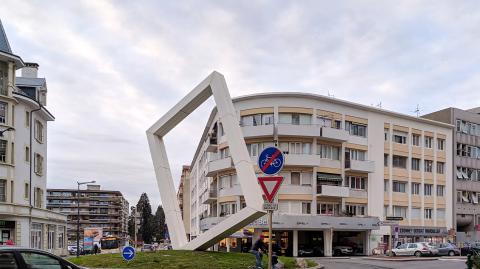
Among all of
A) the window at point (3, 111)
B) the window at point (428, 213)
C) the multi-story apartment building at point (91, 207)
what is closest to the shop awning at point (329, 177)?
the window at point (428, 213)

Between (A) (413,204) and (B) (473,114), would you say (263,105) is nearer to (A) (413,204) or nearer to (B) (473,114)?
(A) (413,204)

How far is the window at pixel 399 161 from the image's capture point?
6069cm

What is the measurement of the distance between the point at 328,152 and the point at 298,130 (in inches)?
193

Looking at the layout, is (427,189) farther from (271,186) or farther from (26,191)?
(271,186)

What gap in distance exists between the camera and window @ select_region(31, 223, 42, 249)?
4757cm

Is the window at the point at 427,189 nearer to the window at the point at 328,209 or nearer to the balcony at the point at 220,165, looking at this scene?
the window at the point at 328,209

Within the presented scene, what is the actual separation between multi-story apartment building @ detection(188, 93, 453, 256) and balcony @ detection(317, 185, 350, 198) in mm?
65

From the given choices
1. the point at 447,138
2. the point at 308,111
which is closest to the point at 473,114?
the point at 447,138

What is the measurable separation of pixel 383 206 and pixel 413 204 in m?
4.98

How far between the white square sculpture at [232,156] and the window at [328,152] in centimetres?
2930

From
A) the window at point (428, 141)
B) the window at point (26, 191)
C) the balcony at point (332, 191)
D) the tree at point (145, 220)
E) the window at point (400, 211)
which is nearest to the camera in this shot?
the window at point (26, 191)

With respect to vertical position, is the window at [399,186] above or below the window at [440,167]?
below

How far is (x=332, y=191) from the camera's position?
5281 cm

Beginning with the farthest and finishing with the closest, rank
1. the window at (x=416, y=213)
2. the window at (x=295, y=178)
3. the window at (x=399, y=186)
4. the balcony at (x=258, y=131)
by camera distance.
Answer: the window at (x=416, y=213), the window at (x=399, y=186), the window at (x=295, y=178), the balcony at (x=258, y=131)
